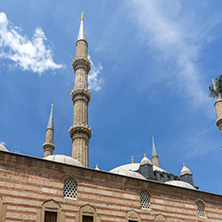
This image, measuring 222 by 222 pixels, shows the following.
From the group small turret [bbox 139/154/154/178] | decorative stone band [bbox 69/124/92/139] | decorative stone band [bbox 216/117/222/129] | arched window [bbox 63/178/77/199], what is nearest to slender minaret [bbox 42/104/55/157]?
decorative stone band [bbox 69/124/92/139]

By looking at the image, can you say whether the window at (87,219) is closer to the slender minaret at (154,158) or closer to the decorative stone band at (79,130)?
the decorative stone band at (79,130)

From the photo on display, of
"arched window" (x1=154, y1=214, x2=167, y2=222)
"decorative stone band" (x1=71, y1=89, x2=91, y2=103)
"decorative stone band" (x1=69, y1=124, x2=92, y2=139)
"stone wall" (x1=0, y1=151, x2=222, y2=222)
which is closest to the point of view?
"stone wall" (x1=0, y1=151, x2=222, y2=222)

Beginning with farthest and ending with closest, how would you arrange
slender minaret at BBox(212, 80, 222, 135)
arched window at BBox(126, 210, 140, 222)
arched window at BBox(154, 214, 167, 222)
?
1. slender minaret at BBox(212, 80, 222, 135)
2. arched window at BBox(154, 214, 167, 222)
3. arched window at BBox(126, 210, 140, 222)

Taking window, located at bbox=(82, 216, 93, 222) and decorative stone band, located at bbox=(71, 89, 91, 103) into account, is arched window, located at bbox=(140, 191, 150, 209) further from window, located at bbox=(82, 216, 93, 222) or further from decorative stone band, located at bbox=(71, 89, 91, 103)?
decorative stone band, located at bbox=(71, 89, 91, 103)

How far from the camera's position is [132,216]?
43.9ft

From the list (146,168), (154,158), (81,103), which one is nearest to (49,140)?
(81,103)

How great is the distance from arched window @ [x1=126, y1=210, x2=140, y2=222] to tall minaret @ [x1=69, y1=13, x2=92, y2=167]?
9501mm

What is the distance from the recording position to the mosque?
36.6 ft

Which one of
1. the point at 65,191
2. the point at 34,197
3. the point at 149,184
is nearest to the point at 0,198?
the point at 34,197

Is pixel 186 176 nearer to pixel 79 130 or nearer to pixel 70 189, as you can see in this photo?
pixel 79 130

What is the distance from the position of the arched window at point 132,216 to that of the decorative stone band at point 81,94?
14156 millimetres

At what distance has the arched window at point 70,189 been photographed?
12273 mm

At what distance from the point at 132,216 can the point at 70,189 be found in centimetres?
337

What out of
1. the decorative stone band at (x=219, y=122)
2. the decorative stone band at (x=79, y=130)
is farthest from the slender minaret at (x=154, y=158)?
the decorative stone band at (x=79, y=130)
